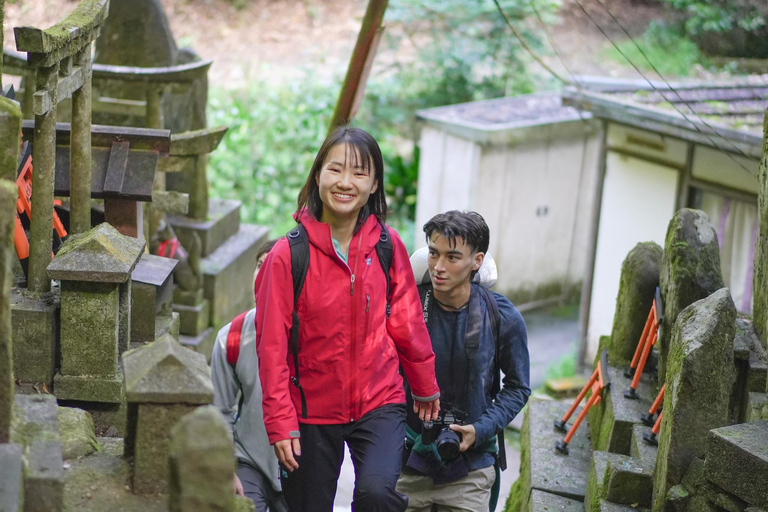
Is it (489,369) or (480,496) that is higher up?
(489,369)

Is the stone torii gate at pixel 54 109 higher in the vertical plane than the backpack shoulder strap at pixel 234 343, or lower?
higher

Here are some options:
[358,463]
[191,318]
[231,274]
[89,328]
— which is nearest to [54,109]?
[89,328]

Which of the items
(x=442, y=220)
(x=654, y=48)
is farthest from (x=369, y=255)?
(x=654, y=48)

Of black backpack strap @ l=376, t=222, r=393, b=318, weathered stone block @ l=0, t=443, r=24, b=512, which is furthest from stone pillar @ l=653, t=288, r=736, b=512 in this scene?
weathered stone block @ l=0, t=443, r=24, b=512

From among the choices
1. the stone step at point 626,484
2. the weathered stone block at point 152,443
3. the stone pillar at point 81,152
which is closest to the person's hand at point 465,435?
the stone step at point 626,484

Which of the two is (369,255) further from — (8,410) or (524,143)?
(524,143)

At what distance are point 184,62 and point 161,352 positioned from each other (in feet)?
21.8

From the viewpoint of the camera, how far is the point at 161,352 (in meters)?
2.70

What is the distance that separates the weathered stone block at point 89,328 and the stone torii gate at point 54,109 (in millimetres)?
381

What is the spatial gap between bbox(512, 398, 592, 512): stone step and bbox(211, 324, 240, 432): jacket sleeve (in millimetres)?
1852

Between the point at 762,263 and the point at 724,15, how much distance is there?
16792mm

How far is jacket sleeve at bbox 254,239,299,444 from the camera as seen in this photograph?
128 inches

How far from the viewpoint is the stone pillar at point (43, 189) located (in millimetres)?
3908

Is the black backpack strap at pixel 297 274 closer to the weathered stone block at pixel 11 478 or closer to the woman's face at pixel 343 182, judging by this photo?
the woman's face at pixel 343 182
